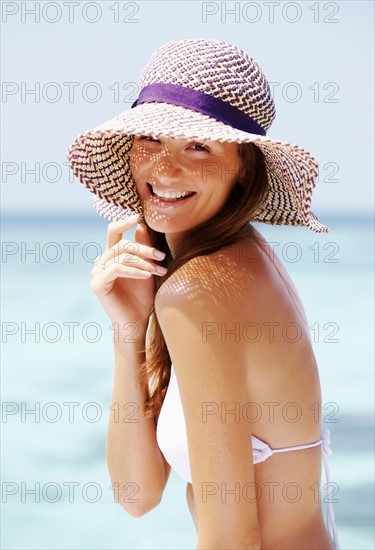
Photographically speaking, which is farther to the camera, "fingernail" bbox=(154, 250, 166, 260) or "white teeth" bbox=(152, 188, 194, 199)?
"fingernail" bbox=(154, 250, 166, 260)

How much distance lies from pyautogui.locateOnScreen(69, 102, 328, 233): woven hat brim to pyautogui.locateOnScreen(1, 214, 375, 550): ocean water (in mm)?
2678

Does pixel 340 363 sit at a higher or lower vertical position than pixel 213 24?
lower

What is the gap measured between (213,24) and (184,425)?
1461cm

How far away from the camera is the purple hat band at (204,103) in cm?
156

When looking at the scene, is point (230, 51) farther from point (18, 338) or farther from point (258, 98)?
point (18, 338)

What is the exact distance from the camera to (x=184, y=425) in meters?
1.62

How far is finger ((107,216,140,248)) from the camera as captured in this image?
187 centimetres

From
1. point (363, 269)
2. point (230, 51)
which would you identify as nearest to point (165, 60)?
point (230, 51)

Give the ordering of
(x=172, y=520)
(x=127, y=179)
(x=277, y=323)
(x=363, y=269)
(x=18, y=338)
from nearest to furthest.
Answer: (x=277, y=323) → (x=127, y=179) → (x=172, y=520) → (x=18, y=338) → (x=363, y=269)

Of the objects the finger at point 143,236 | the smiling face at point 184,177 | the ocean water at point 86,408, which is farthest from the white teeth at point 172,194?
the ocean water at point 86,408

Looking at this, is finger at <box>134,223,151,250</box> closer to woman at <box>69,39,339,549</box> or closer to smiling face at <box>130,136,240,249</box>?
woman at <box>69,39,339,549</box>

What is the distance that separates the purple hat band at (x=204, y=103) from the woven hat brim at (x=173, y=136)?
13mm

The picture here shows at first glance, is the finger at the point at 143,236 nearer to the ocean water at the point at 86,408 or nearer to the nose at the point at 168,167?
the nose at the point at 168,167

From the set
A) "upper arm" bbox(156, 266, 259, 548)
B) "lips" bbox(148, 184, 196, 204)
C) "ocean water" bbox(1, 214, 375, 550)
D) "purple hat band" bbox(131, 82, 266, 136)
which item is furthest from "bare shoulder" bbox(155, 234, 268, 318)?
"ocean water" bbox(1, 214, 375, 550)
